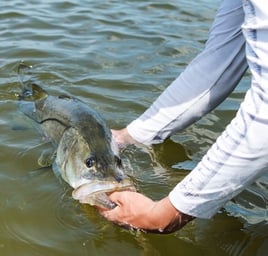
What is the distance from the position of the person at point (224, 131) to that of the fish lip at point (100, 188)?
0.04 meters

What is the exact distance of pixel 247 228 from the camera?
332cm

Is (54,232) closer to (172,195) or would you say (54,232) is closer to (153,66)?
(172,195)

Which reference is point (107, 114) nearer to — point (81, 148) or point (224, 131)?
point (81, 148)

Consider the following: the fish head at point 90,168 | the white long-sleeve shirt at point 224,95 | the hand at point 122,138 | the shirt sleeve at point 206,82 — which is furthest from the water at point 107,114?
the white long-sleeve shirt at point 224,95

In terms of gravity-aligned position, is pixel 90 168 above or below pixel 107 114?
above

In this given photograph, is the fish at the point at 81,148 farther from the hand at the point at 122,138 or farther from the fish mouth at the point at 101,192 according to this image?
the hand at the point at 122,138

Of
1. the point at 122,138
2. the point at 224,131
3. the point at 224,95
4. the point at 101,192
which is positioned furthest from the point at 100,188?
the point at 224,95

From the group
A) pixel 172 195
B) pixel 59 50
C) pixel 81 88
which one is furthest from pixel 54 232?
pixel 59 50

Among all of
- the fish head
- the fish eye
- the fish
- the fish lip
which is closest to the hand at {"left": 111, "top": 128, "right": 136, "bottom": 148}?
the fish

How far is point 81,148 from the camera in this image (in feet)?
11.2

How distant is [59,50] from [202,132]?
2415mm

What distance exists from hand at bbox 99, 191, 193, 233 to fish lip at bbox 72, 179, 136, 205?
4cm

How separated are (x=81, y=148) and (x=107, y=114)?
4.18ft

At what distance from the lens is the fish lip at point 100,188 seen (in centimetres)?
299
